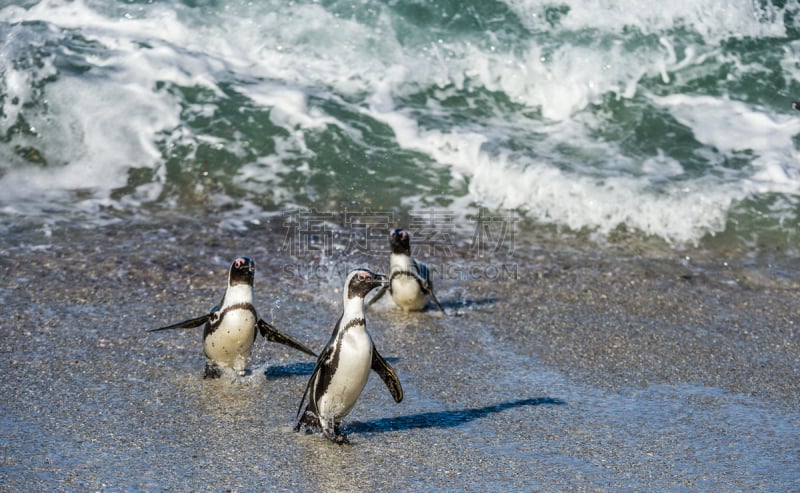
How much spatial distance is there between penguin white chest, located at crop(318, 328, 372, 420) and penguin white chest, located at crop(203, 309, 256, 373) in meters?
0.77

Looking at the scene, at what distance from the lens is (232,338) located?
15.4 feet

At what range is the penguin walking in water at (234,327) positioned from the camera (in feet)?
15.4

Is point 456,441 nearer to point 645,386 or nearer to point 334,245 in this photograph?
point 645,386

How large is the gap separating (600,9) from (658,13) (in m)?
0.62

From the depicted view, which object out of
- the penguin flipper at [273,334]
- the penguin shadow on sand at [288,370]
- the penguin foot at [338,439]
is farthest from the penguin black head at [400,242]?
the penguin foot at [338,439]

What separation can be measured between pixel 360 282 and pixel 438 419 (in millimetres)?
820

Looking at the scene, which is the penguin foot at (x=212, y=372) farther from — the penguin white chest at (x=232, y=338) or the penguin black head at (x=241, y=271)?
the penguin black head at (x=241, y=271)

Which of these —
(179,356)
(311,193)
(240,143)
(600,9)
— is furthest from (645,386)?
(600,9)

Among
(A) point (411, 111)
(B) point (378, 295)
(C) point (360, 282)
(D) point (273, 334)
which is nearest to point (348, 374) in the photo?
(C) point (360, 282)

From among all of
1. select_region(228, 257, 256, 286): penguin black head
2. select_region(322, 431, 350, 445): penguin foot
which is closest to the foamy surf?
select_region(228, 257, 256, 286): penguin black head

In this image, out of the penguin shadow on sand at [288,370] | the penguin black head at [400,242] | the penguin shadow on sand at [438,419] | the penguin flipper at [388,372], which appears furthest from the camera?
the penguin black head at [400,242]

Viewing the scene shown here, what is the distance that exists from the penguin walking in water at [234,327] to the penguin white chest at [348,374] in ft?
2.11

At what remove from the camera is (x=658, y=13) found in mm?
10586

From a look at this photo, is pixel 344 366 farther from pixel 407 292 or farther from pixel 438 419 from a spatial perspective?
pixel 407 292
